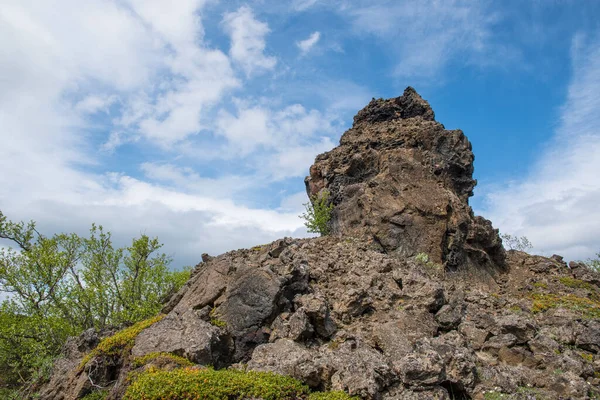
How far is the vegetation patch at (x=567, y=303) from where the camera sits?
75.2 feet

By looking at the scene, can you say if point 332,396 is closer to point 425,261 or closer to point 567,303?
point 425,261

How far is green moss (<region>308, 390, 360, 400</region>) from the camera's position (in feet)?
39.8

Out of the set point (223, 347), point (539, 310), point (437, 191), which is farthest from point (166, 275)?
point (539, 310)

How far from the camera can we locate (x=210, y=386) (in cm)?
1213

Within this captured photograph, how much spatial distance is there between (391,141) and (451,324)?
21.7m

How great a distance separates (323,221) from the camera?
38.2m

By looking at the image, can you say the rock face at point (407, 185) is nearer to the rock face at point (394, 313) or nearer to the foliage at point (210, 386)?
the rock face at point (394, 313)

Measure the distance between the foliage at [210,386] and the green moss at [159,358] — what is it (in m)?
1.35

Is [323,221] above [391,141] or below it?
below

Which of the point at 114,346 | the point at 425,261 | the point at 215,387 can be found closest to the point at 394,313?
the point at 425,261

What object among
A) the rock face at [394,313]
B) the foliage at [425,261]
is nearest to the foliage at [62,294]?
the rock face at [394,313]

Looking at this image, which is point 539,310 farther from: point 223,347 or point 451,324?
point 223,347

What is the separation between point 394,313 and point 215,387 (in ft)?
32.8

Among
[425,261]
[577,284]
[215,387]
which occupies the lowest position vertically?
[215,387]
